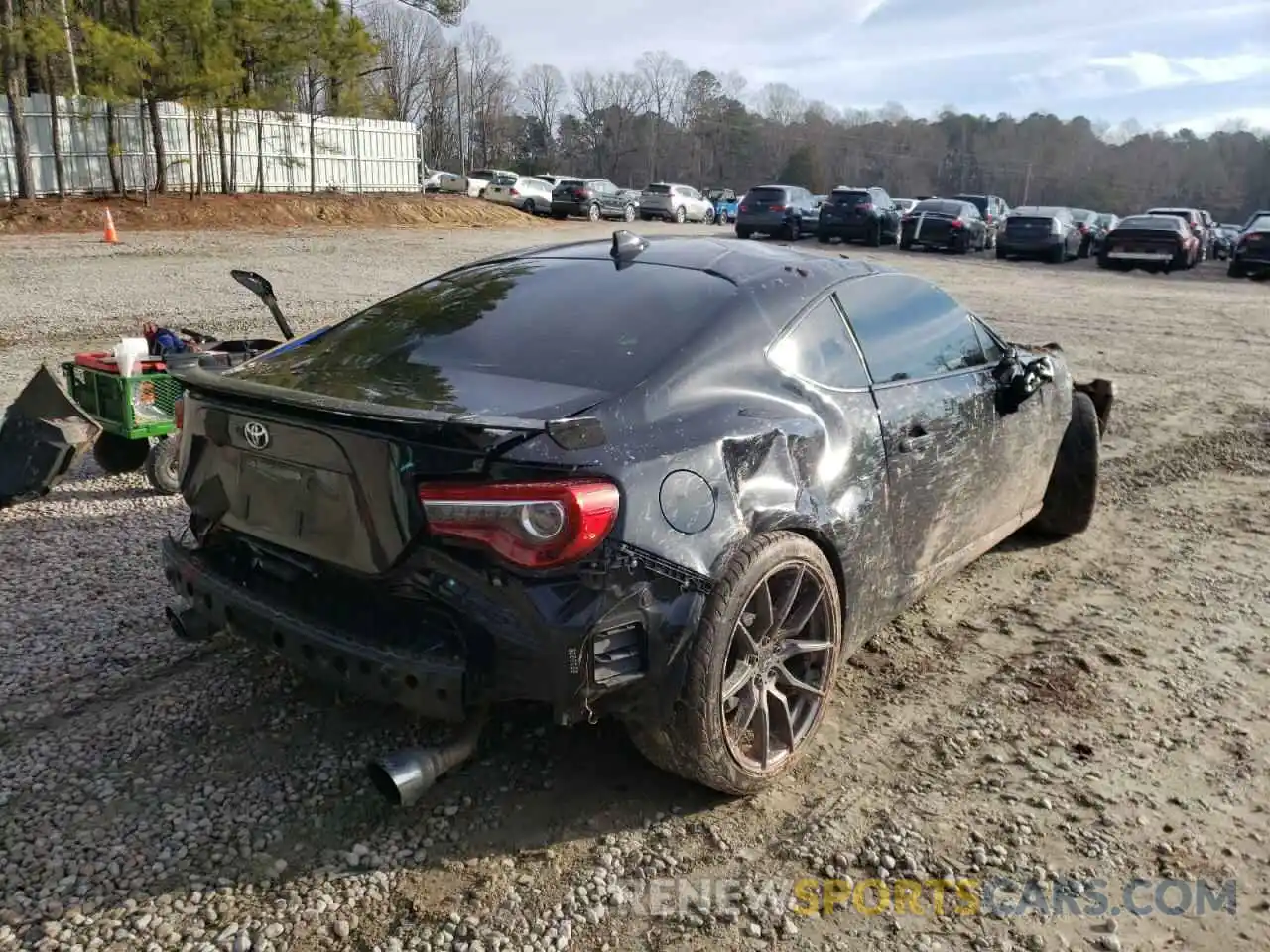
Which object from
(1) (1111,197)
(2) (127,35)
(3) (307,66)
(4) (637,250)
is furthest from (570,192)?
(1) (1111,197)

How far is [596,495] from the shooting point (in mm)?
2455

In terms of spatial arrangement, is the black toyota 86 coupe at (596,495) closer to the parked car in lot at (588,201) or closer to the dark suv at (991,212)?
the dark suv at (991,212)

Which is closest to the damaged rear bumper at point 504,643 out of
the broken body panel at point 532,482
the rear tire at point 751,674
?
the broken body panel at point 532,482

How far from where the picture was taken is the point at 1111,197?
104312 mm

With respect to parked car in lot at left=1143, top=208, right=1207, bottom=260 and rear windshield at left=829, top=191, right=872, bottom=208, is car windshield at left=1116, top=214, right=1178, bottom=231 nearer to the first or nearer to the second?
parked car in lot at left=1143, top=208, right=1207, bottom=260

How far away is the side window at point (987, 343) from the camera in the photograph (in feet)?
14.1

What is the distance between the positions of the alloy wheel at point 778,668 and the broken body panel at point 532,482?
167 millimetres

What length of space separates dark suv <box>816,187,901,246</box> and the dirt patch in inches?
394

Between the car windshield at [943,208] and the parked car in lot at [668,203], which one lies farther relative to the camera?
the parked car in lot at [668,203]

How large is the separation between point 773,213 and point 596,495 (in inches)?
1052

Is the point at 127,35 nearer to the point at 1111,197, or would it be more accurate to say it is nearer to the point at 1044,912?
the point at 1044,912

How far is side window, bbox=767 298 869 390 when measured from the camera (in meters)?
3.25

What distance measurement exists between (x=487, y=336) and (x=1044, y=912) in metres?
2.33

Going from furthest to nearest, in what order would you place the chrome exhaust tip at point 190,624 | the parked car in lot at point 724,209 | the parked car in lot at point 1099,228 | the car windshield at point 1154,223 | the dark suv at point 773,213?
1. the parked car in lot at point 724,209
2. the parked car in lot at point 1099,228
3. the dark suv at point 773,213
4. the car windshield at point 1154,223
5. the chrome exhaust tip at point 190,624
